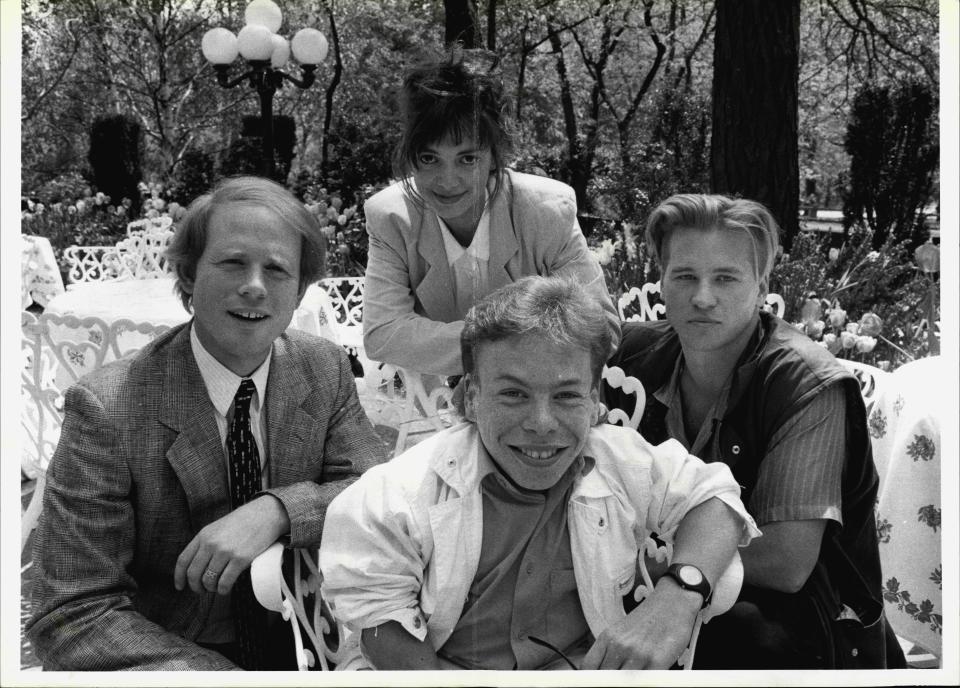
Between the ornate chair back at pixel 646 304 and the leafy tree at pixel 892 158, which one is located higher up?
the leafy tree at pixel 892 158

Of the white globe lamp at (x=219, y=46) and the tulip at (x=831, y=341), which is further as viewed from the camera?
the tulip at (x=831, y=341)

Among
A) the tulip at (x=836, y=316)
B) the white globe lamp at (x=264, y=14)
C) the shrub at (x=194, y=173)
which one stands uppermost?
the white globe lamp at (x=264, y=14)

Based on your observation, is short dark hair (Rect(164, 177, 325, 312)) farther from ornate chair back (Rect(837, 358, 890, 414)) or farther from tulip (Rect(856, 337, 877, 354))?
tulip (Rect(856, 337, 877, 354))

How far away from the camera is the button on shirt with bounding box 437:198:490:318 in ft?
6.89

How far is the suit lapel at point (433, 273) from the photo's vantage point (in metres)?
2.14

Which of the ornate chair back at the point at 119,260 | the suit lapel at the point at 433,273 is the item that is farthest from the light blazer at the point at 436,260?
the ornate chair back at the point at 119,260

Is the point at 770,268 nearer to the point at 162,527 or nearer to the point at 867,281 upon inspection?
the point at 867,281

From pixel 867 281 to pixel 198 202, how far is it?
1779mm

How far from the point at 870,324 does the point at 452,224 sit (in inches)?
51.8

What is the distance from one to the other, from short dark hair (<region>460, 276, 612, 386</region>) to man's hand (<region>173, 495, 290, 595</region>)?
19.6 inches

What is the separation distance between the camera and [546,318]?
5.44 feet

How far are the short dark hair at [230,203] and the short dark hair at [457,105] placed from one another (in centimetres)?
35

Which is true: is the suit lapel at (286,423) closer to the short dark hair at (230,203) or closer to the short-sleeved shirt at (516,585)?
the short dark hair at (230,203)

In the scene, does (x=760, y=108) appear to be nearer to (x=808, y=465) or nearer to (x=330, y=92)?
(x=808, y=465)
